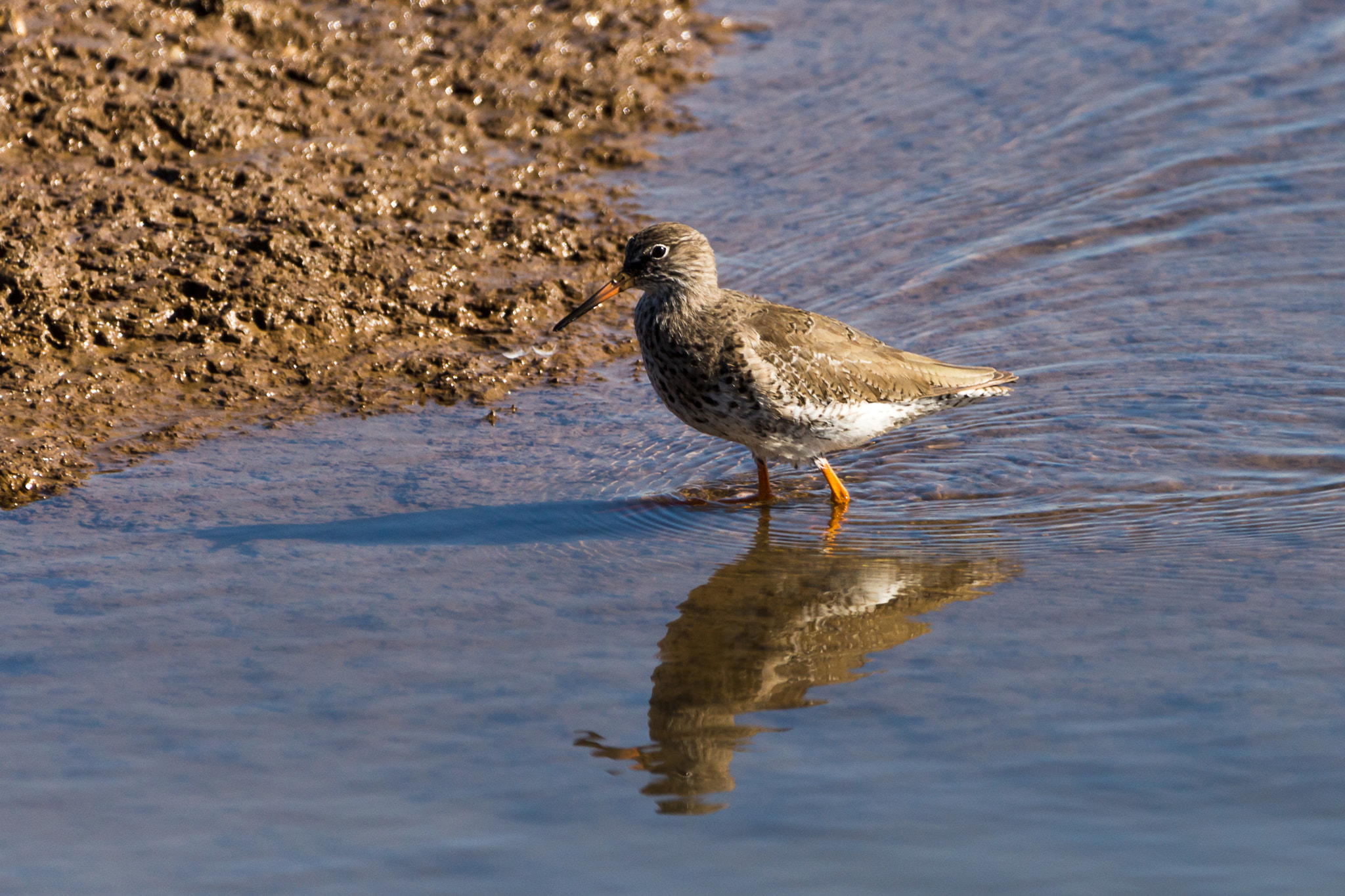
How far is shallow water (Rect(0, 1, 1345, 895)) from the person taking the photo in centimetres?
442

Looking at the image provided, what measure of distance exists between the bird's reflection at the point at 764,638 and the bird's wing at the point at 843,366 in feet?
2.62

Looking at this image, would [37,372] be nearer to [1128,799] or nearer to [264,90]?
[264,90]

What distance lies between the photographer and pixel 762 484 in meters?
7.11

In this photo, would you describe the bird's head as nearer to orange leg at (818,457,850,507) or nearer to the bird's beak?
the bird's beak

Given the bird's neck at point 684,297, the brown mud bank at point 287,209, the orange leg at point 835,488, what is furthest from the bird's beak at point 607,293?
the orange leg at point 835,488

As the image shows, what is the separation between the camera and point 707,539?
647cm

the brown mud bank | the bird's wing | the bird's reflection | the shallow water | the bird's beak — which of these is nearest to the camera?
the shallow water

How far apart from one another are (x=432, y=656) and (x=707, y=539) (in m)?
1.61

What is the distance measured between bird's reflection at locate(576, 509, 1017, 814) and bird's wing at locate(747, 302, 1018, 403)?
2.62 feet

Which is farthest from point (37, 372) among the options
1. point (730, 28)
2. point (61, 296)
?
point (730, 28)

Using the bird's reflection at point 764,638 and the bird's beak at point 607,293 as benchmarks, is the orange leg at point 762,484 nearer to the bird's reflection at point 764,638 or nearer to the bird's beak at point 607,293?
the bird's reflection at point 764,638

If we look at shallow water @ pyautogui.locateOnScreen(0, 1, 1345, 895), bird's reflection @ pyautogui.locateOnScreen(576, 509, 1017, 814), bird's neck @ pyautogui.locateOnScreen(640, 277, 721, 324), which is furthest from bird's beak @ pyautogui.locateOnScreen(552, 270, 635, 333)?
bird's reflection @ pyautogui.locateOnScreen(576, 509, 1017, 814)

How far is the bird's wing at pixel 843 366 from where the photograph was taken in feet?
22.2

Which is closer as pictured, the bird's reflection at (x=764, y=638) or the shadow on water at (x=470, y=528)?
the bird's reflection at (x=764, y=638)
